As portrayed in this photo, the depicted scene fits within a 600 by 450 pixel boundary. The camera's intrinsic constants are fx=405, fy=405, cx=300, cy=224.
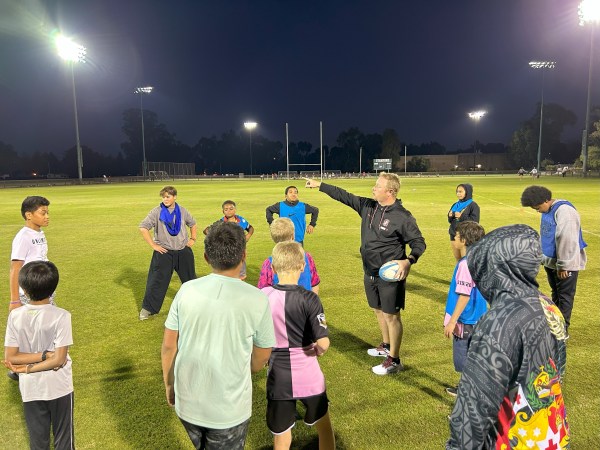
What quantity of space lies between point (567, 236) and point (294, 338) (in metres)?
4.52

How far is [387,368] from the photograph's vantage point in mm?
5023

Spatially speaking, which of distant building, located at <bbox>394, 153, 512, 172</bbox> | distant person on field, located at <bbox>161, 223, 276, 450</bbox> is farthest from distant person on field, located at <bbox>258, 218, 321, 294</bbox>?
distant building, located at <bbox>394, 153, 512, 172</bbox>

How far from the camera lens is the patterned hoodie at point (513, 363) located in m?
1.75

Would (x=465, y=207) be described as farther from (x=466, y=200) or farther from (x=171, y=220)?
(x=171, y=220)

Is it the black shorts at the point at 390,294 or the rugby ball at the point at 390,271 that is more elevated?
the rugby ball at the point at 390,271

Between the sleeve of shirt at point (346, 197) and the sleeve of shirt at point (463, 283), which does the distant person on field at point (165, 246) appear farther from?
the sleeve of shirt at point (463, 283)

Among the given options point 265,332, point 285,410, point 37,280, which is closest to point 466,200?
point 285,410

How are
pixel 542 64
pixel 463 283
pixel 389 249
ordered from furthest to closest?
pixel 542 64
pixel 389 249
pixel 463 283

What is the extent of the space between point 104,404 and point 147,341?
1755 mm

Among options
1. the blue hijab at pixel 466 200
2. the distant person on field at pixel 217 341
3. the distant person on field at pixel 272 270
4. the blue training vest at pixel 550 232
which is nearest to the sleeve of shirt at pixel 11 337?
the distant person on field at pixel 217 341

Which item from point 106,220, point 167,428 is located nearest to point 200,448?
point 167,428

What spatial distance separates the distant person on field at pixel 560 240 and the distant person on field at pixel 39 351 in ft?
18.5

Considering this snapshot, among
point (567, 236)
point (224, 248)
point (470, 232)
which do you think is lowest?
point (567, 236)

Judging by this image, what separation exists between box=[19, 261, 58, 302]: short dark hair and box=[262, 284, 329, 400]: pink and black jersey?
1.60 meters
